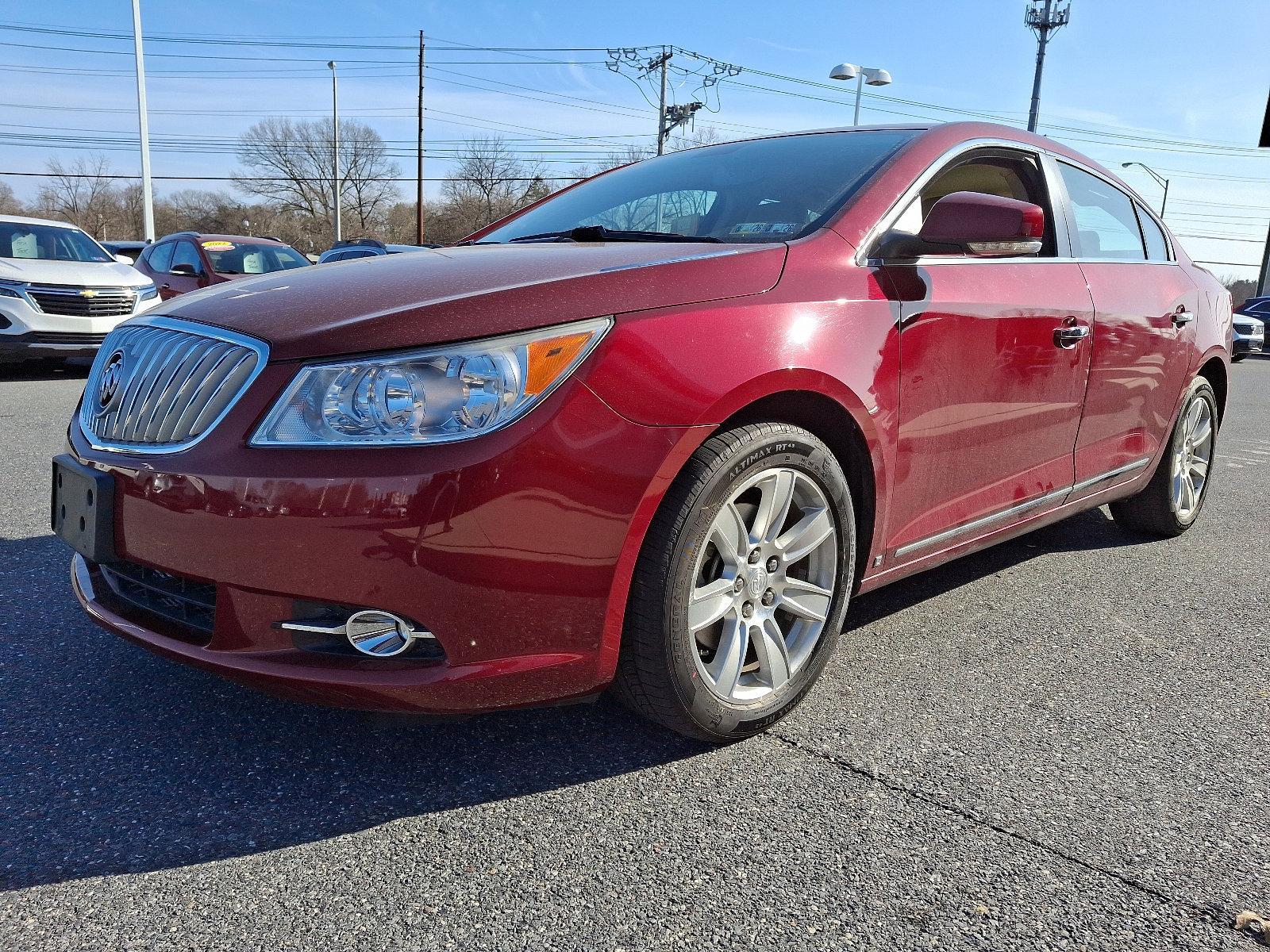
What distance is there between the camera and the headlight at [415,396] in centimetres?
186

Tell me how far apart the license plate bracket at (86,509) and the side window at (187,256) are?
1010 cm

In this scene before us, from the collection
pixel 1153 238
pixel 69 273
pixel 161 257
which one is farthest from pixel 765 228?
pixel 161 257

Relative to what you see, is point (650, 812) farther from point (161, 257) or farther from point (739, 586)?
point (161, 257)

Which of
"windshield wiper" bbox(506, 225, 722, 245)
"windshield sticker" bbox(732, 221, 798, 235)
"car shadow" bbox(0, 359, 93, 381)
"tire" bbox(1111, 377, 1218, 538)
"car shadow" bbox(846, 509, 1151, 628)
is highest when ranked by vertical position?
"windshield sticker" bbox(732, 221, 798, 235)

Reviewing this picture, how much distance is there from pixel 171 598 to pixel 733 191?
1.97 meters

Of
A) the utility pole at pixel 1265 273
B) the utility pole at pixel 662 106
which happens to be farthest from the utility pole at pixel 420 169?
the utility pole at pixel 1265 273

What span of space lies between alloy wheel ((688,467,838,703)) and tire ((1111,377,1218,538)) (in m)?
2.53

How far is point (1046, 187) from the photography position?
3.45m

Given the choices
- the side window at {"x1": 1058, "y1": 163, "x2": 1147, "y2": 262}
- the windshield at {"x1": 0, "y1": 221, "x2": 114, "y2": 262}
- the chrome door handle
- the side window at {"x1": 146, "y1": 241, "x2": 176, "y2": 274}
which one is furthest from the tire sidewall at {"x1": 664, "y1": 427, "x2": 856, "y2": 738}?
the side window at {"x1": 146, "y1": 241, "x2": 176, "y2": 274}

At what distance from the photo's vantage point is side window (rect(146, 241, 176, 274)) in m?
12.4

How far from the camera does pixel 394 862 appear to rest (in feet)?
6.07

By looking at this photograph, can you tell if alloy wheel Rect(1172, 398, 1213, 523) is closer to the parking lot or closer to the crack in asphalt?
the parking lot

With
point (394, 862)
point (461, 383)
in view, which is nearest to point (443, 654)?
point (394, 862)

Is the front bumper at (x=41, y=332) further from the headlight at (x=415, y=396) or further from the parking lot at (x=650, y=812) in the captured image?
the headlight at (x=415, y=396)
